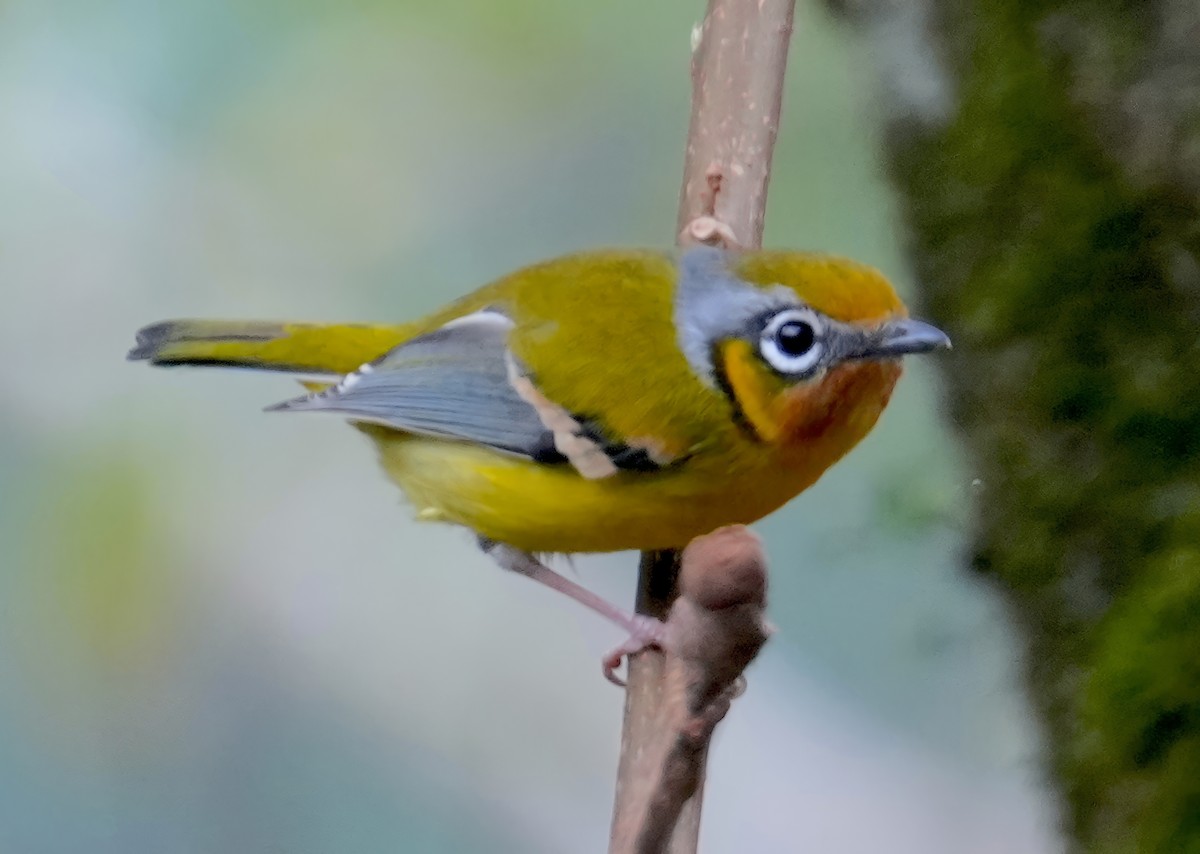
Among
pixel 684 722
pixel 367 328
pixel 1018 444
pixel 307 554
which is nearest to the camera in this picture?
pixel 684 722

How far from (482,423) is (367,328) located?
0.22m

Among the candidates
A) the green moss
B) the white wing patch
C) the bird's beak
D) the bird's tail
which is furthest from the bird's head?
the green moss

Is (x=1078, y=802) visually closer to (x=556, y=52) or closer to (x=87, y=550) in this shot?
(x=556, y=52)

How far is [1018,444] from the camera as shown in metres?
1.46

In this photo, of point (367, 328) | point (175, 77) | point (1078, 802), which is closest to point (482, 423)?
point (367, 328)

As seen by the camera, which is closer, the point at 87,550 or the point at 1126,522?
the point at 1126,522

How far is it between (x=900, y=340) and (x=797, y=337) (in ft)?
0.28

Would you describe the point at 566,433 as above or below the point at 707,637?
above

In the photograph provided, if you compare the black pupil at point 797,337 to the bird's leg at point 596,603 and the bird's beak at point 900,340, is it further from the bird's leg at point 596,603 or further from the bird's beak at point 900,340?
the bird's leg at point 596,603

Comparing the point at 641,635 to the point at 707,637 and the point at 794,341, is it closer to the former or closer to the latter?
the point at 794,341

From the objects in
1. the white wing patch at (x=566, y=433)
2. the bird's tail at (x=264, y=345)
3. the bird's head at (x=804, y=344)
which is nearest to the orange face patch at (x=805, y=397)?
the bird's head at (x=804, y=344)

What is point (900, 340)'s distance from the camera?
89cm

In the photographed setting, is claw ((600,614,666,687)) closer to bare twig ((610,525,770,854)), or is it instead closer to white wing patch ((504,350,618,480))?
white wing patch ((504,350,618,480))

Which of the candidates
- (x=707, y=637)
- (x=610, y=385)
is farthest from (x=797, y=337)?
(x=707, y=637)
